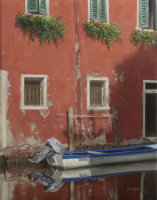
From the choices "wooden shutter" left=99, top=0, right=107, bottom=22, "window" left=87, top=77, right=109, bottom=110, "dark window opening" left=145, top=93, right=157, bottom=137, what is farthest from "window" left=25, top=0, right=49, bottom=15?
"dark window opening" left=145, top=93, right=157, bottom=137

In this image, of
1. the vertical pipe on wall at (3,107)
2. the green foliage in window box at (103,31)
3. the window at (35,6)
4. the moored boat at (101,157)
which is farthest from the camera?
the green foliage in window box at (103,31)

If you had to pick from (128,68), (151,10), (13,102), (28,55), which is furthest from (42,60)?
(151,10)

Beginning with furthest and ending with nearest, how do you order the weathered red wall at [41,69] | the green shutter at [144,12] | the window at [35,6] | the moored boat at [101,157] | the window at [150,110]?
1. the window at [150,110]
2. the green shutter at [144,12]
3. the window at [35,6]
4. the weathered red wall at [41,69]
5. the moored boat at [101,157]

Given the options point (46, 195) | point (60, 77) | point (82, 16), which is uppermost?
point (82, 16)

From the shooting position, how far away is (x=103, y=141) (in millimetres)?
11570

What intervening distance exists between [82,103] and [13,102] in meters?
1.88

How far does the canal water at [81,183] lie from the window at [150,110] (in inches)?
92.5

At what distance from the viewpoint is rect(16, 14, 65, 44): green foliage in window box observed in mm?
10538

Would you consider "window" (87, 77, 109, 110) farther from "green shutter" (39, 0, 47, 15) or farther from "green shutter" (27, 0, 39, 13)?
"green shutter" (27, 0, 39, 13)

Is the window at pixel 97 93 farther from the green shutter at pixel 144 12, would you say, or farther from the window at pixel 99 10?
the green shutter at pixel 144 12

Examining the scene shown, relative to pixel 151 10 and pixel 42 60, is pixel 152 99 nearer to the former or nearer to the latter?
pixel 151 10

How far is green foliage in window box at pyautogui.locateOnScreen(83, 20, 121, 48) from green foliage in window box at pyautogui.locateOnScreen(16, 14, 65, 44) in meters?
0.78

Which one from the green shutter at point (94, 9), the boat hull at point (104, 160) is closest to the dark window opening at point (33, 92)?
the boat hull at point (104, 160)

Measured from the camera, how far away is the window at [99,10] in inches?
448
